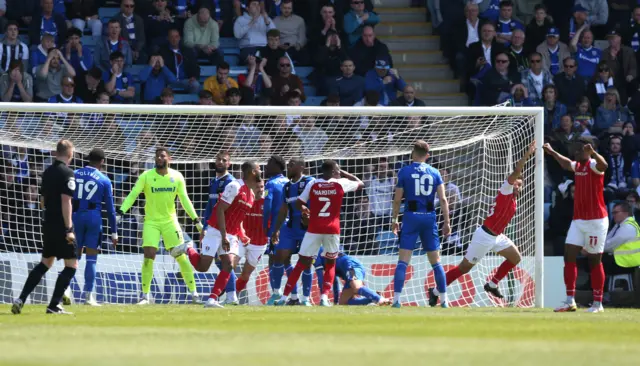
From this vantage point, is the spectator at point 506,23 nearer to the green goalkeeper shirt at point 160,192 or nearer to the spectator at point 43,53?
the spectator at point 43,53

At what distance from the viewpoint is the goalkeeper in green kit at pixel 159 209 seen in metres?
17.3

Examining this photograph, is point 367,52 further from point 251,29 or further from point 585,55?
point 585,55

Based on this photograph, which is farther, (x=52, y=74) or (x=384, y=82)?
(x=384, y=82)

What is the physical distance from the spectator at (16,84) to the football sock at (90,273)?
5031 millimetres

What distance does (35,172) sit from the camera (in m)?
19.3

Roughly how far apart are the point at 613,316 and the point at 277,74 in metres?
9.95

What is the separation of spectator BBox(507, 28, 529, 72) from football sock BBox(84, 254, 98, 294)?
10.5 meters

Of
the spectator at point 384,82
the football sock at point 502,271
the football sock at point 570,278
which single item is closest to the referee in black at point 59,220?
the football sock at point 570,278

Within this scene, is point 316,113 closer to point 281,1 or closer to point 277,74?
point 277,74

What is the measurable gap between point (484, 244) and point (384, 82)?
661 centimetres

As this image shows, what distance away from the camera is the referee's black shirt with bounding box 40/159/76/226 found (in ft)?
44.5

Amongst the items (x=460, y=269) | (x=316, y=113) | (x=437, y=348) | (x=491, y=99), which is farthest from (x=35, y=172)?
(x=437, y=348)

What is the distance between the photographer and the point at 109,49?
22500mm

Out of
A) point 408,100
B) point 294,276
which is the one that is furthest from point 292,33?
point 294,276
